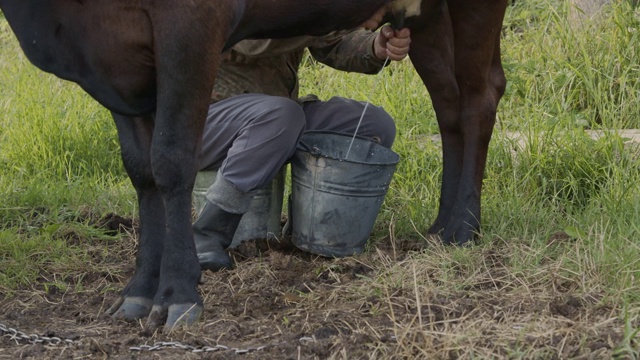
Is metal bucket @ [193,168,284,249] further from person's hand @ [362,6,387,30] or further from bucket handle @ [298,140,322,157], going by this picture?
person's hand @ [362,6,387,30]

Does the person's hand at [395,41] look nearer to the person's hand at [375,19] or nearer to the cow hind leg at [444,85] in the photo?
the cow hind leg at [444,85]

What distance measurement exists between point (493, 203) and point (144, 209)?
1.94 m

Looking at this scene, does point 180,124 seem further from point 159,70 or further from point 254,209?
point 254,209

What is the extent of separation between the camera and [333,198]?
185 inches

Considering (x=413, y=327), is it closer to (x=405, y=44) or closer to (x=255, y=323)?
(x=255, y=323)

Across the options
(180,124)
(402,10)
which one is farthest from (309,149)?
(180,124)

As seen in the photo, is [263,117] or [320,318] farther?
[263,117]

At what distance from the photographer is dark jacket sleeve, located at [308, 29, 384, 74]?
507 cm

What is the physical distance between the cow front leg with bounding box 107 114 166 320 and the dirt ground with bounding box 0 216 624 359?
0.17 meters

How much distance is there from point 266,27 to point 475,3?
122 centimetres

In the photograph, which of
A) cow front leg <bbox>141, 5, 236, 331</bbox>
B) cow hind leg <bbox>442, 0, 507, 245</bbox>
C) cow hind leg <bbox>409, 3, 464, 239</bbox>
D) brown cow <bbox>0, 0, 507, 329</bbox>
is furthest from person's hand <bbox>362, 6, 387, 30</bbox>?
cow front leg <bbox>141, 5, 236, 331</bbox>

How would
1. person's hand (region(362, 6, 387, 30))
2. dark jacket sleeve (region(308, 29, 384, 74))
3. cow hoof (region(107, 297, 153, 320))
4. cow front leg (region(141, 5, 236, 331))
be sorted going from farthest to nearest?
dark jacket sleeve (region(308, 29, 384, 74)) < person's hand (region(362, 6, 387, 30)) < cow hoof (region(107, 297, 153, 320)) < cow front leg (region(141, 5, 236, 331))

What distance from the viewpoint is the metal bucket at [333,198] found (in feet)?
15.3

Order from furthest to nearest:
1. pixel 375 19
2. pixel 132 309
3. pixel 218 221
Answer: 1. pixel 218 221
2. pixel 375 19
3. pixel 132 309
